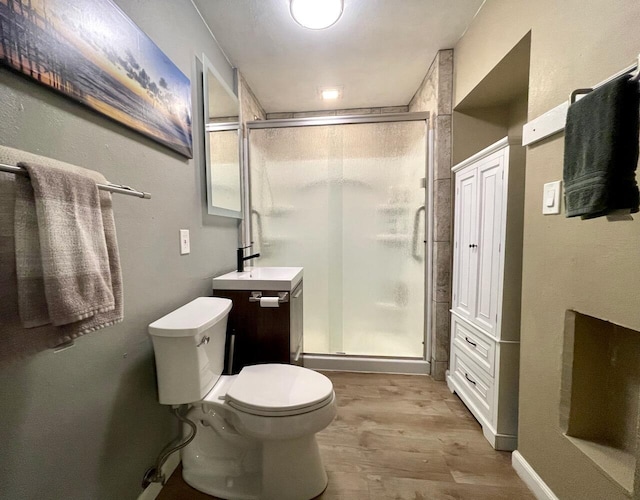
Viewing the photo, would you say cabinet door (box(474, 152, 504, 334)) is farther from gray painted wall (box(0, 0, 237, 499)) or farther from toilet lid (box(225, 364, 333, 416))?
gray painted wall (box(0, 0, 237, 499))

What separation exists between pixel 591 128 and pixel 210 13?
195 cm

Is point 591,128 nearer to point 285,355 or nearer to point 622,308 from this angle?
point 622,308

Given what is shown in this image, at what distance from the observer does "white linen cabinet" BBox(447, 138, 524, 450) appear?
1359mm

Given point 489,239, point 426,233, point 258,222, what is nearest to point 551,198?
point 489,239

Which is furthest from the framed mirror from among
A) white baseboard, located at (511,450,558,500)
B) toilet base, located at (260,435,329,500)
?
white baseboard, located at (511,450,558,500)

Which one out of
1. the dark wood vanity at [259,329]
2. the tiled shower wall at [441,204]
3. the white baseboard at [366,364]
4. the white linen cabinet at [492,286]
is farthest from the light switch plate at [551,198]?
the white baseboard at [366,364]

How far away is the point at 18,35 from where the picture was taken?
0.64 meters

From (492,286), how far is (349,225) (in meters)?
1.13

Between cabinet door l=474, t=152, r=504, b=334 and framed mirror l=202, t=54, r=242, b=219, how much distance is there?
1.63 meters

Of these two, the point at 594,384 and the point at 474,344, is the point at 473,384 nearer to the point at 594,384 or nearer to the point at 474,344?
the point at 474,344

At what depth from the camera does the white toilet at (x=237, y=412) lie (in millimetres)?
1017

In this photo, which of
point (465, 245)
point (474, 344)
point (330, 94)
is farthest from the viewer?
point (330, 94)

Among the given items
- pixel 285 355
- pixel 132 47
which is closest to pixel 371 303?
pixel 285 355

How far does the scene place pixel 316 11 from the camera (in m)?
1.43
